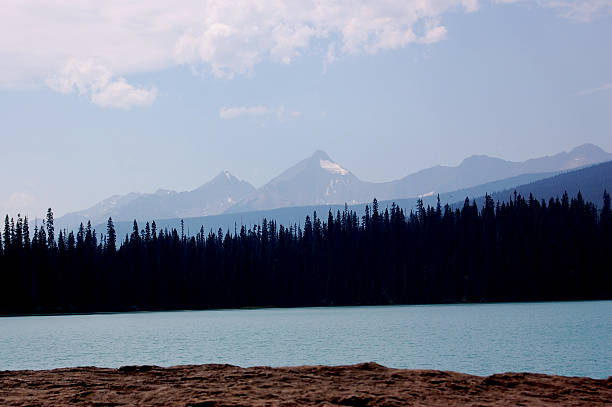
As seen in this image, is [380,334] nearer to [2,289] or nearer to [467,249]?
[2,289]

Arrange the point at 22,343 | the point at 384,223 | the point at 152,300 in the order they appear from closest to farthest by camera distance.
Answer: the point at 22,343, the point at 152,300, the point at 384,223

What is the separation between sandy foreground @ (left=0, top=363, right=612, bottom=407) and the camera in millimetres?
15398

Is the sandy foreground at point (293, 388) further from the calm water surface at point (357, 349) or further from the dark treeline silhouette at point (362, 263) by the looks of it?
the dark treeline silhouette at point (362, 263)

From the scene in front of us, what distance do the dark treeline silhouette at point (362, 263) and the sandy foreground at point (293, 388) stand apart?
124 meters

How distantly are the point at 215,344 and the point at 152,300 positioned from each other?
4330 inches

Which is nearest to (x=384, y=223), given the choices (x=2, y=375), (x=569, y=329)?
(x=569, y=329)

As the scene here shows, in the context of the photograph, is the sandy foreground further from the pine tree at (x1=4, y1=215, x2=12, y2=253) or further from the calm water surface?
the pine tree at (x1=4, y1=215, x2=12, y2=253)

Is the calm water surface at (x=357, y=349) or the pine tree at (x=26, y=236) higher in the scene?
the pine tree at (x=26, y=236)

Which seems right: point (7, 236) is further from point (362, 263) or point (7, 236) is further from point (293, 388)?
point (293, 388)

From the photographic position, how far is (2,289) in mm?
125500

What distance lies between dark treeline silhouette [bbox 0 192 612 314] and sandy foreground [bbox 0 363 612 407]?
124 meters

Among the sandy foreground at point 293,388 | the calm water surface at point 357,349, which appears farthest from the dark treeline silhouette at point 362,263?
the sandy foreground at point 293,388

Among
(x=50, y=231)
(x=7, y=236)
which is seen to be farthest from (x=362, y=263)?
(x=7, y=236)

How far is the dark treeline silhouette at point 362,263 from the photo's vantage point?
5886 inches
